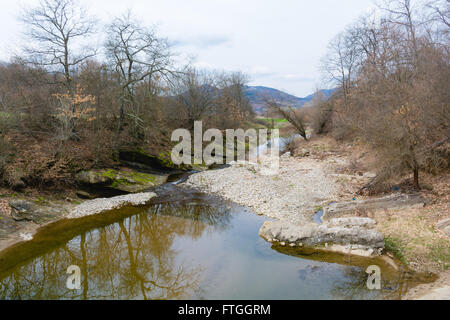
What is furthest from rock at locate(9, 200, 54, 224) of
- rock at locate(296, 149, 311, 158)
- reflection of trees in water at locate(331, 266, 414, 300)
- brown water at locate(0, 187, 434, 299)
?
rock at locate(296, 149, 311, 158)

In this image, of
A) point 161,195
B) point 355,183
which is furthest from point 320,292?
point 161,195

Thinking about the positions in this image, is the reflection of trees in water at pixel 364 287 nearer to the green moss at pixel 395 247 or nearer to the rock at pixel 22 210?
the green moss at pixel 395 247

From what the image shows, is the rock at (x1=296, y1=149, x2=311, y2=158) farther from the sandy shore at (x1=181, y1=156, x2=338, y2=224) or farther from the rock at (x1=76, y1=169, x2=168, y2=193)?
the rock at (x1=76, y1=169, x2=168, y2=193)

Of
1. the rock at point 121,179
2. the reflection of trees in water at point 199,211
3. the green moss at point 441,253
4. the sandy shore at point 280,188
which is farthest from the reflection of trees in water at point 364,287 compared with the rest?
the rock at point 121,179

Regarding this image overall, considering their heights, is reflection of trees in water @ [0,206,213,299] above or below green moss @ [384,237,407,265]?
below

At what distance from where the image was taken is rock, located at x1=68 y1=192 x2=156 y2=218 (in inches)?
470

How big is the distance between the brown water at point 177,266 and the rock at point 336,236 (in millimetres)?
370

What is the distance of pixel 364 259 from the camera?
25.4ft

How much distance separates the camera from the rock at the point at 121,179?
14273 millimetres

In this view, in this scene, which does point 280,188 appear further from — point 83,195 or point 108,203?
point 83,195

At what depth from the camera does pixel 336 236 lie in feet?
27.6

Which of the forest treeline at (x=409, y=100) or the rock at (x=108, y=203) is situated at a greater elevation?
the forest treeline at (x=409, y=100)

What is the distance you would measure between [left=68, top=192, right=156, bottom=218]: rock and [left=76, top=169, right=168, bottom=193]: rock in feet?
3.51
